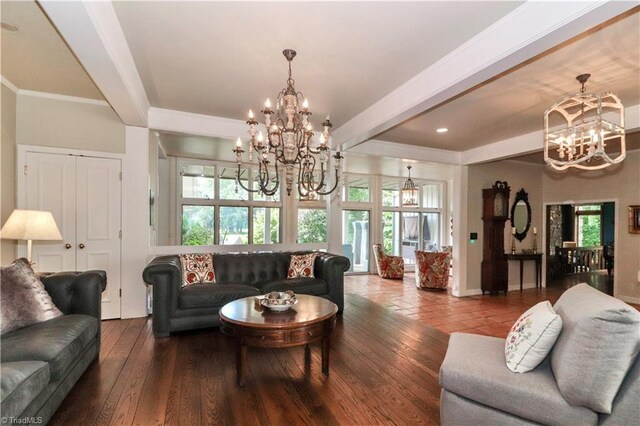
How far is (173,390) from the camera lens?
2.25 metres

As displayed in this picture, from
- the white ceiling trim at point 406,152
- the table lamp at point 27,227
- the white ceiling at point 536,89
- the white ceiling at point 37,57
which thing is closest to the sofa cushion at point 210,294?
the table lamp at point 27,227

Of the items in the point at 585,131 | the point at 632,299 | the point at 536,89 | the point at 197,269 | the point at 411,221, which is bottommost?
the point at 632,299

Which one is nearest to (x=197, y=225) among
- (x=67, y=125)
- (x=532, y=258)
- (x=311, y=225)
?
(x=311, y=225)

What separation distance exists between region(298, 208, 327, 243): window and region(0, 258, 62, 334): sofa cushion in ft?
17.7

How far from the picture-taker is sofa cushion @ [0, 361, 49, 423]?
1438 millimetres

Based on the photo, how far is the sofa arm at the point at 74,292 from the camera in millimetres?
2562

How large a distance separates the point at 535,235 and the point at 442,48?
19.0 feet

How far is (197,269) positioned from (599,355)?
3751mm

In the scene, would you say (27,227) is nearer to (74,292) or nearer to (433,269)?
(74,292)

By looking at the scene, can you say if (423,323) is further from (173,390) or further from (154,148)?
(154,148)

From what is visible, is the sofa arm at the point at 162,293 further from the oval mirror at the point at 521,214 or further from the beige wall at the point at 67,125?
the oval mirror at the point at 521,214

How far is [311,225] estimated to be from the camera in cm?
770

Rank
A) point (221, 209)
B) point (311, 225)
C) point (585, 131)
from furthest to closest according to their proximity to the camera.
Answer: point (311, 225), point (221, 209), point (585, 131)

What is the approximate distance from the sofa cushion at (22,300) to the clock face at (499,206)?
21.9 ft
